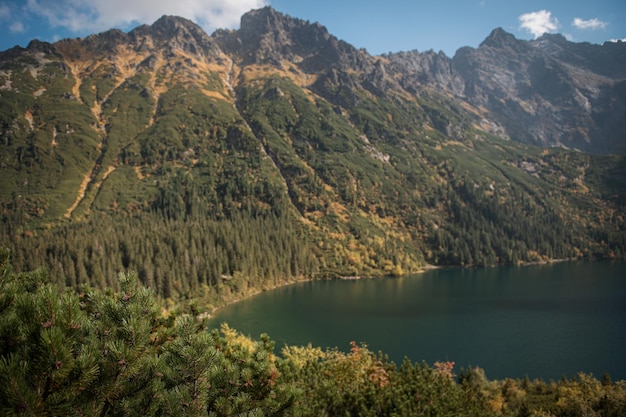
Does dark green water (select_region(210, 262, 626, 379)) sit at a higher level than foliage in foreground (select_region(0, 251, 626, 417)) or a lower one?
lower

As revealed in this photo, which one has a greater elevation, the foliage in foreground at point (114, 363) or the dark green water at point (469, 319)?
the foliage in foreground at point (114, 363)

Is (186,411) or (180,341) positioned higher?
(180,341)

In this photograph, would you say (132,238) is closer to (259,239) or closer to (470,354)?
(259,239)

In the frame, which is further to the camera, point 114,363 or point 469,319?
point 469,319

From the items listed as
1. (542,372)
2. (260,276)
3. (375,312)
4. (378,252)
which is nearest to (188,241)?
(260,276)

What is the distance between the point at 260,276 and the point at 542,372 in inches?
3856

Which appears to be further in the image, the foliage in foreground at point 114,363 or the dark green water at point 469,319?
the dark green water at point 469,319

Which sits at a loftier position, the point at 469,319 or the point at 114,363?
the point at 114,363

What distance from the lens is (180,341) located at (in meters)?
7.74

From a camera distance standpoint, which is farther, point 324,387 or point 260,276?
point 260,276

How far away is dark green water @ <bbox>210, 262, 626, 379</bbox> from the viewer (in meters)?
77.2

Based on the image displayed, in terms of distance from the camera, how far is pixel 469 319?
105 meters

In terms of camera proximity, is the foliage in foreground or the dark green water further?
the dark green water

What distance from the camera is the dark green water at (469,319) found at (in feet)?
253
